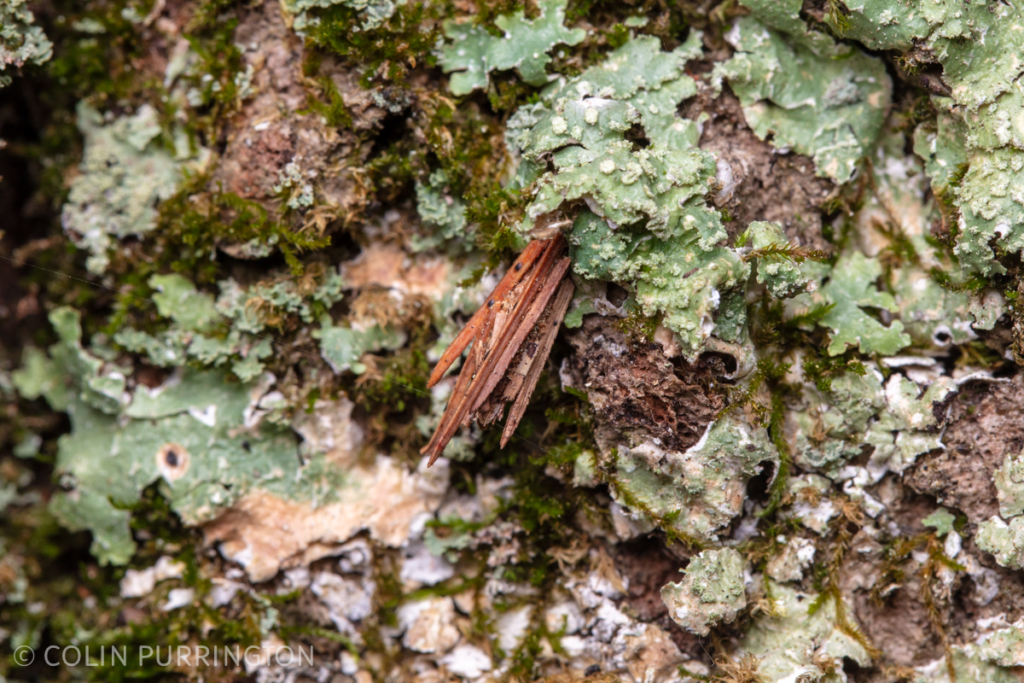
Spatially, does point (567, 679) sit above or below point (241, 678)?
above

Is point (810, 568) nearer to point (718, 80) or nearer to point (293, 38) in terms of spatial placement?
point (718, 80)

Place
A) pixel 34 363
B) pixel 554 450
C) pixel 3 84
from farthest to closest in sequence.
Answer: pixel 34 363 → pixel 3 84 → pixel 554 450

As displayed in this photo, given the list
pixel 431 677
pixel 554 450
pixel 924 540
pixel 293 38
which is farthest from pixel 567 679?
pixel 293 38

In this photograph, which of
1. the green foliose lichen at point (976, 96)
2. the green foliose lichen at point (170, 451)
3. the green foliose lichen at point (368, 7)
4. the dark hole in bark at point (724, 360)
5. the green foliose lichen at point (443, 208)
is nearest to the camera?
the green foliose lichen at point (976, 96)

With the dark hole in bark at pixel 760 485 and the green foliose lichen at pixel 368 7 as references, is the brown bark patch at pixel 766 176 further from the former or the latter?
the green foliose lichen at pixel 368 7

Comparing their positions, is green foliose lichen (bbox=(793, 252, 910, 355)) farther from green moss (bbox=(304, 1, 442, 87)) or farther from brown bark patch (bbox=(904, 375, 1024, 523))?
green moss (bbox=(304, 1, 442, 87))

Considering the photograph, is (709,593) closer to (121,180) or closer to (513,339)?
(513,339)

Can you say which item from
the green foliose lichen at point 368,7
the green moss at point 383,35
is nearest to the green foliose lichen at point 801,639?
the green moss at point 383,35
